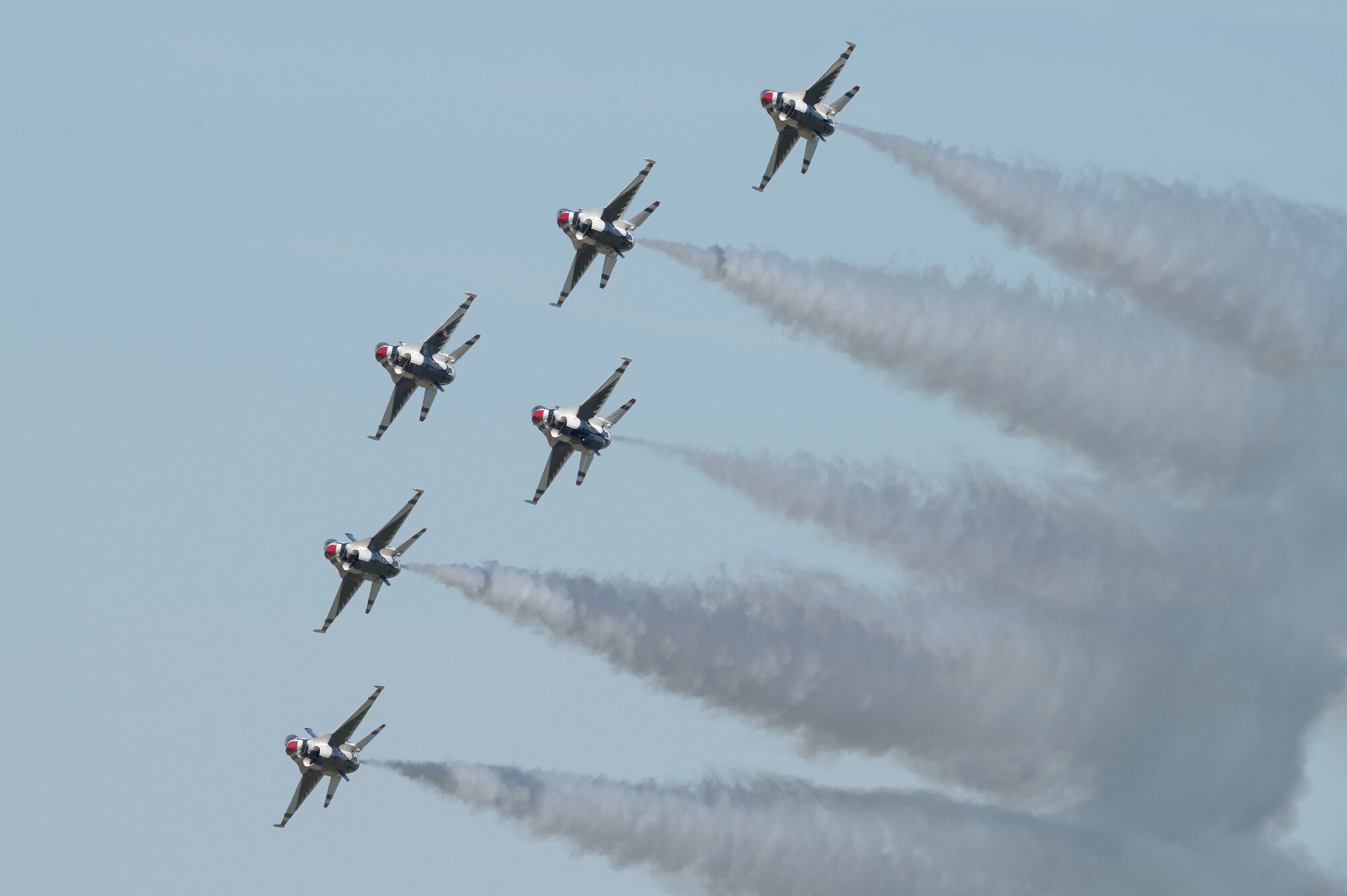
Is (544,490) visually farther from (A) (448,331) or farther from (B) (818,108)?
(B) (818,108)

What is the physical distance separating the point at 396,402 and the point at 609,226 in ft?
33.9

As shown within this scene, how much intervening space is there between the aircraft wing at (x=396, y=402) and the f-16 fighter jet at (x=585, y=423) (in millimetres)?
5964

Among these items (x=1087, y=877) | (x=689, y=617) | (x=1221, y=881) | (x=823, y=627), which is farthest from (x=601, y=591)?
(x=1221, y=881)

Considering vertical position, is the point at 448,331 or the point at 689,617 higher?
the point at 448,331

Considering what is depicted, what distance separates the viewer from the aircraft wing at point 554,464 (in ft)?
265

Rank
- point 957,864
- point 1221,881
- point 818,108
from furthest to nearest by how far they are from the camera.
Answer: point 1221,881
point 957,864
point 818,108

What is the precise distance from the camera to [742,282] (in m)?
83.4

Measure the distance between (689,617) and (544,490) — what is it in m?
6.73

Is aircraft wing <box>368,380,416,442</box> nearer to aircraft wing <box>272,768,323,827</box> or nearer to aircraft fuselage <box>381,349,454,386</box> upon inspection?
aircraft fuselage <box>381,349,454,386</box>

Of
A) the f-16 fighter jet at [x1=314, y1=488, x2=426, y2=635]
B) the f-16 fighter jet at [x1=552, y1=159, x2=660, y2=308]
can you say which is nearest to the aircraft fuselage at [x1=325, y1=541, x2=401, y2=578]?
the f-16 fighter jet at [x1=314, y1=488, x2=426, y2=635]

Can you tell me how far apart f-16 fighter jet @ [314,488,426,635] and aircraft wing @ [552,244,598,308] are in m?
8.63

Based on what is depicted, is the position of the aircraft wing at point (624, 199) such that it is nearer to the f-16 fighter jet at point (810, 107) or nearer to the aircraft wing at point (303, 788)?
the f-16 fighter jet at point (810, 107)

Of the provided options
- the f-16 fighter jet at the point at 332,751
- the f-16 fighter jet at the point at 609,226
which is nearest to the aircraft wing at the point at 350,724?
the f-16 fighter jet at the point at 332,751

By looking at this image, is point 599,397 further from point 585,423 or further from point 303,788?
point 303,788
